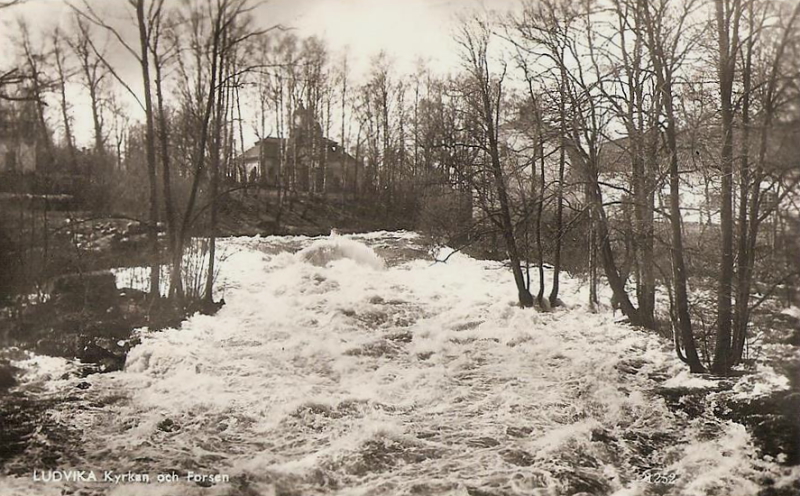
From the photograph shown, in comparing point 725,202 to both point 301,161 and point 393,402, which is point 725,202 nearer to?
point 393,402

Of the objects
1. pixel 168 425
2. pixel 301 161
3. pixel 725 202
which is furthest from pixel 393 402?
pixel 301 161

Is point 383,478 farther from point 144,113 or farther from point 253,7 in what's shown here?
point 144,113

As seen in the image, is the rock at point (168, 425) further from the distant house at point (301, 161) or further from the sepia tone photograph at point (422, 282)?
the distant house at point (301, 161)

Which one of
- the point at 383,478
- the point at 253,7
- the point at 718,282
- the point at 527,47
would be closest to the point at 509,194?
the point at 527,47

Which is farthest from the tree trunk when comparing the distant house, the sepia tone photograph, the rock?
the rock

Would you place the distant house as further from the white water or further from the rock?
the rock

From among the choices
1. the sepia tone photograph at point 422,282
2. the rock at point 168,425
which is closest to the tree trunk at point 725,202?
the sepia tone photograph at point 422,282
